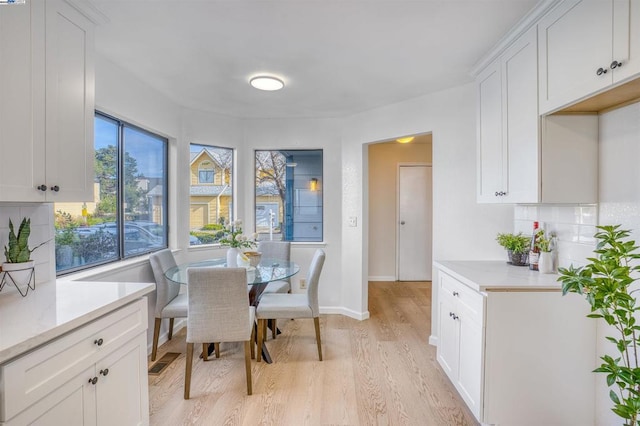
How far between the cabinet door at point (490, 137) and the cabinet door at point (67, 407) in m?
Result: 2.50

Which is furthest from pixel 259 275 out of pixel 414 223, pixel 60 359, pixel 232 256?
pixel 414 223

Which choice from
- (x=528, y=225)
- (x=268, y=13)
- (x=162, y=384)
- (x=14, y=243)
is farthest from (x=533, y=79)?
(x=162, y=384)

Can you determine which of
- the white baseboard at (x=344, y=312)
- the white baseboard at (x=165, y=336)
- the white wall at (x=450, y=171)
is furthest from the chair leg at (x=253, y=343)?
the white wall at (x=450, y=171)

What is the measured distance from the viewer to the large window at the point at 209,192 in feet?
12.0

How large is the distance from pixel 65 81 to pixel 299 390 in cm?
236

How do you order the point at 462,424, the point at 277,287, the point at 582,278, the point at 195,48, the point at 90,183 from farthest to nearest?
the point at 277,287
the point at 195,48
the point at 462,424
the point at 90,183
the point at 582,278

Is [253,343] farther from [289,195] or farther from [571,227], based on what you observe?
[571,227]

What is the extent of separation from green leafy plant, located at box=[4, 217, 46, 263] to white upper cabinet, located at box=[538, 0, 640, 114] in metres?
2.77

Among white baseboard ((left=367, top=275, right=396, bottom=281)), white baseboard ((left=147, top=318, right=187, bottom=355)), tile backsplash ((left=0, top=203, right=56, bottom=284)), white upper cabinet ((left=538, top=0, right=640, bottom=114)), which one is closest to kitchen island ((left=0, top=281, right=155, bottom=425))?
tile backsplash ((left=0, top=203, right=56, bottom=284))

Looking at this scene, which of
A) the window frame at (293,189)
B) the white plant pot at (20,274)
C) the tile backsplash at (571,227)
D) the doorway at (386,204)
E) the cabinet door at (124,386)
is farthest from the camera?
the doorway at (386,204)

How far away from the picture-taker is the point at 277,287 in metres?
3.24

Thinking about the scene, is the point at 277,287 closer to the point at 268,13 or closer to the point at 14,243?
the point at 14,243

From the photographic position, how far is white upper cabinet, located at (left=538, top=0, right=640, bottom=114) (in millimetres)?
1253

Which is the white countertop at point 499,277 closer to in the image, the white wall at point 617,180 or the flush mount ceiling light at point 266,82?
the white wall at point 617,180
